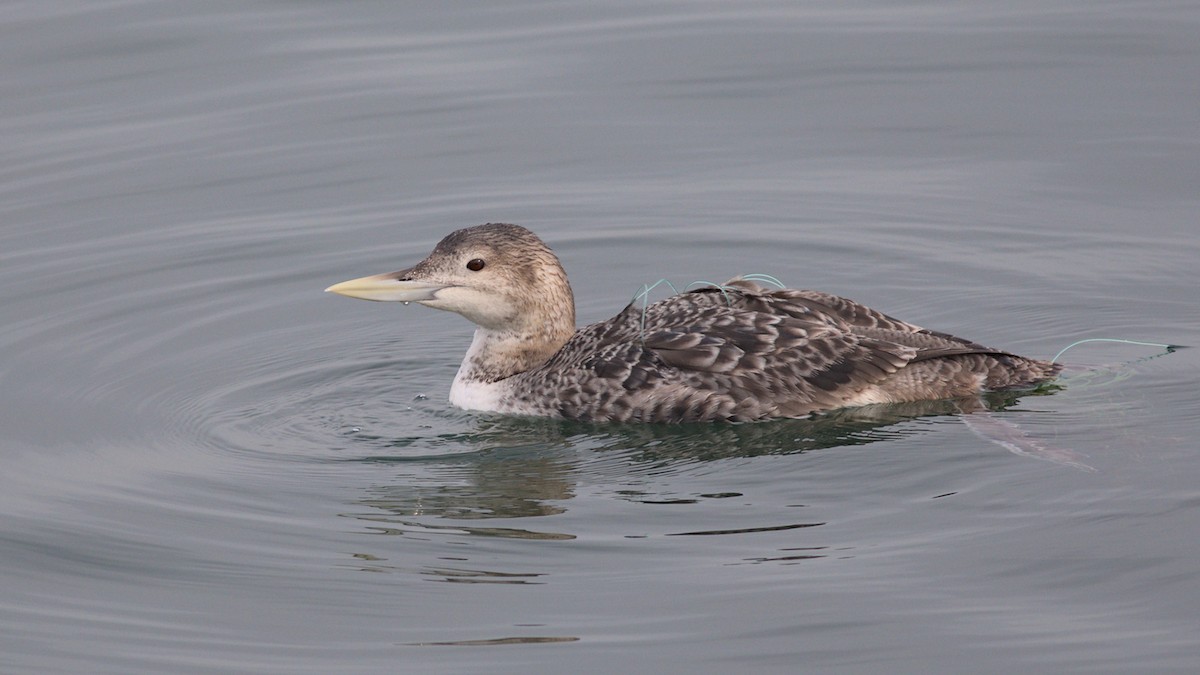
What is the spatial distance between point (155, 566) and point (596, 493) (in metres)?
1.76

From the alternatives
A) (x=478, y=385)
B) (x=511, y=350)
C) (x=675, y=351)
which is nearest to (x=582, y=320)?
(x=511, y=350)

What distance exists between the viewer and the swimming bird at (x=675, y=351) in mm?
8047

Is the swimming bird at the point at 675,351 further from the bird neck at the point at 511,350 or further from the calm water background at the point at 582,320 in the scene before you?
the calm water background at the point at 582,320

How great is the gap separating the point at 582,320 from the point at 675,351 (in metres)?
1.76

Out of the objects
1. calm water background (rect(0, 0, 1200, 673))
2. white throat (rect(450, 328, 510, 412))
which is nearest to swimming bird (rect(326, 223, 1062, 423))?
white throat (rect(450, 328, 510, 412))

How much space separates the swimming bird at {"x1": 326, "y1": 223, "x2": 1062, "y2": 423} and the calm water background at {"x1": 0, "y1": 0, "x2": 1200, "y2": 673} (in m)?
0.16

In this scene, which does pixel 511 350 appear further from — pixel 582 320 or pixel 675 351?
pixel 582 320

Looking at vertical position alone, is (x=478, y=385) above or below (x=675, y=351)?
below

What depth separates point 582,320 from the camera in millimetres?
9852

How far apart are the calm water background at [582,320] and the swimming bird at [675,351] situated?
0.16 metres

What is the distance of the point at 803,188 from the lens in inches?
438

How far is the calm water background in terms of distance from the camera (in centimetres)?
626

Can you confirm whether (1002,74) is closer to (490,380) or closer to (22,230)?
(490,380)

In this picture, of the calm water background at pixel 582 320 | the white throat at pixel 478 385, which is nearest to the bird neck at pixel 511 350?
the white throat at pixel 478 385
